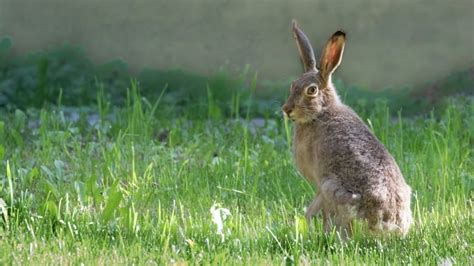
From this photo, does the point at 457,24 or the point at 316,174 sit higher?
the point at 457,24

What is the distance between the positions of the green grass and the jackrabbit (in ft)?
0.30

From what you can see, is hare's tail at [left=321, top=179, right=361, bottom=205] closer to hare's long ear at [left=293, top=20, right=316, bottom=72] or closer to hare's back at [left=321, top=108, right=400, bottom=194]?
hare's back at [left=321, top=108, right=400, bottom=194]

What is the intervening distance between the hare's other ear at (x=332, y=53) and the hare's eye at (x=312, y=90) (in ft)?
0.28

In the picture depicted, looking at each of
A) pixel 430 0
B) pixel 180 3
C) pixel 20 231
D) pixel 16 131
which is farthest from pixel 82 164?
pixel 430 0

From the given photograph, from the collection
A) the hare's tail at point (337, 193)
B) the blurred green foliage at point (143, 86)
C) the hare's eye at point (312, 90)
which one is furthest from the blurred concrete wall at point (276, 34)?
the hare's tail at point (337, 193)

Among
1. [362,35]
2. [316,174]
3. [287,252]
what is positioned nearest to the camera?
[287,252]

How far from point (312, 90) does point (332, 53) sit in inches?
8.4

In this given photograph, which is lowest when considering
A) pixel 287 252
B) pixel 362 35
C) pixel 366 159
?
pixel 287 252

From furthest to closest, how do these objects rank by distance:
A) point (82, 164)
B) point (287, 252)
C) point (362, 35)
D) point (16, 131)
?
point (362, 35), point (16, 131), point (82, 164), point (287, 252)

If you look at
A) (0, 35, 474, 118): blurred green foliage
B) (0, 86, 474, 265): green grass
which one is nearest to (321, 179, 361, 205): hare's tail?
(0, 86, 474, 265): green grass

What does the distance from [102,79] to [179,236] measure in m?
4.23

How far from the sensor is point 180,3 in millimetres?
9180

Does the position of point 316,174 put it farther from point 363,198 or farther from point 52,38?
point 52,38

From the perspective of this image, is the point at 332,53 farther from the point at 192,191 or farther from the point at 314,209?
the point at 192,191
